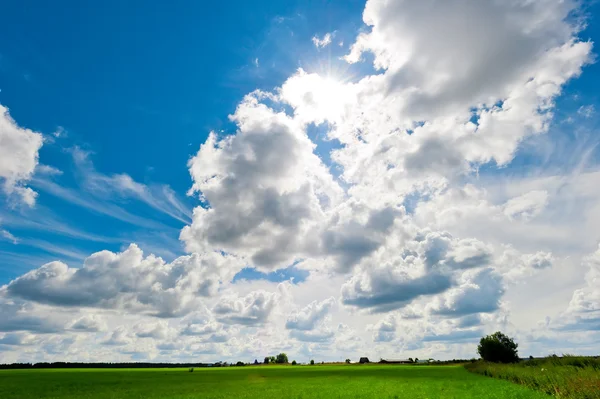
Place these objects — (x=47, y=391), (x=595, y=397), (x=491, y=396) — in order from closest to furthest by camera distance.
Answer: (x=595, y=397), (x=491, y=396), (x=47, y=391)

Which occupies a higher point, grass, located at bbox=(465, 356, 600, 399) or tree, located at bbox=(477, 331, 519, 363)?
tree, located at bbox=(477, 331, 519, 363)

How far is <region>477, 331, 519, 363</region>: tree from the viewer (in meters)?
135

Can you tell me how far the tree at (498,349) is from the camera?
134750 mm

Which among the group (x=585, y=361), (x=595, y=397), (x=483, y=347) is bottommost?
(x=595, y=397)

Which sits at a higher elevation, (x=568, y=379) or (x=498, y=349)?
(x=498, y=349)

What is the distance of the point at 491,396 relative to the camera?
4025 centimetres

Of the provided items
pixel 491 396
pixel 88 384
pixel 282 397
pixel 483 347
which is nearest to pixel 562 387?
pixel 491 396

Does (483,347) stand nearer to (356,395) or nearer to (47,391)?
(356,395)

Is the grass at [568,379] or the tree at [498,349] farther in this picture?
the tree at [498,349]

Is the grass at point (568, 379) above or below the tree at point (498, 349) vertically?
below

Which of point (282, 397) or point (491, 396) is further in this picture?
point (282, 397)

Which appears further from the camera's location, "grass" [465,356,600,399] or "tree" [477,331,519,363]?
"tree" [477,331,519,363]

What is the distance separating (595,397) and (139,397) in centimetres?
5193

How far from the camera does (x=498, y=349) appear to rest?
136 metres
